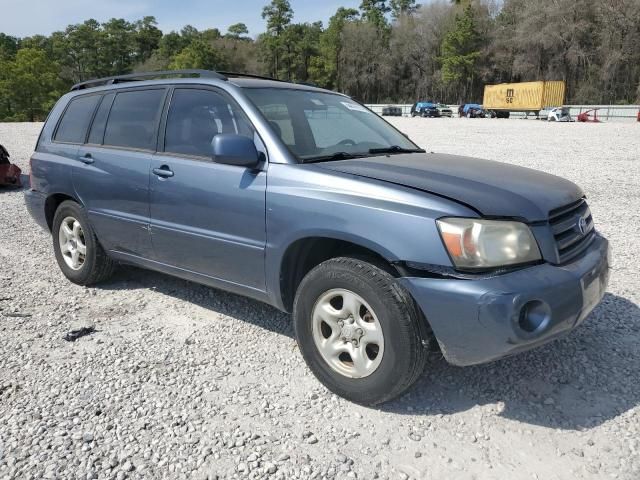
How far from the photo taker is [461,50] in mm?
75250

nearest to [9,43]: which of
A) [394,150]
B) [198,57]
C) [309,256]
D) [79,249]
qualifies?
[198,57]

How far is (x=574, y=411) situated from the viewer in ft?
9.57

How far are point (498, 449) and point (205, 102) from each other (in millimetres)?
2916

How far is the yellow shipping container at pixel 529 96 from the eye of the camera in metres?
51.9

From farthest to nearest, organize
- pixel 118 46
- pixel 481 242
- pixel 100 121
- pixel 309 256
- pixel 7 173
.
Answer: pixel 118 46
pixel 7 173
pixel 100 121
pixel 309 256
pixel 481 242

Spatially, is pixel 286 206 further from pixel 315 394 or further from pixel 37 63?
pixel 37 63

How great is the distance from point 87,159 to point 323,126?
212 cm

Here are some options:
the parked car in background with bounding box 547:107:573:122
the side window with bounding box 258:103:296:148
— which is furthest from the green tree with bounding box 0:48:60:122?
the side window with bounding box 258:103:296:148

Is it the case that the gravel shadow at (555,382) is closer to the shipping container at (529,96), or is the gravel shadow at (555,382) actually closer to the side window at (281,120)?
the side window at (281,120)

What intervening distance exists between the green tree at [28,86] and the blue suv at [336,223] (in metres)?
73.2

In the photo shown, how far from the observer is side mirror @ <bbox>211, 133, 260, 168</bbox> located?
10.4 ft

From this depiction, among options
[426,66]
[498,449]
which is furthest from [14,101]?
[498,449]

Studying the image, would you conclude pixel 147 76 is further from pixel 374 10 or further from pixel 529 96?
pixel 374 10

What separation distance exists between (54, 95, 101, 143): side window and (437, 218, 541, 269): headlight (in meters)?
3.61
